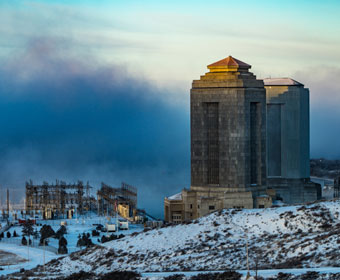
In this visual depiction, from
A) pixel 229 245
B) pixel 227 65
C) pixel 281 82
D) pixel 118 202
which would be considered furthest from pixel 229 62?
pixel 229 245

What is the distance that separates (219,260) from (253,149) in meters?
58.4

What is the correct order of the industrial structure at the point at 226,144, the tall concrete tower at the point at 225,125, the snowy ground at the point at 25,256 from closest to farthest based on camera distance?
the snowy ground at the point at 25,256
the industrial structure at the point at 226,144
the tall concrete tower at the point at 225,125

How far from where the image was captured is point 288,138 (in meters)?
164

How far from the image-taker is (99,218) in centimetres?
15650

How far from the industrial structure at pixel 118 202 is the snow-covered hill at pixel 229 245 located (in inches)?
2047

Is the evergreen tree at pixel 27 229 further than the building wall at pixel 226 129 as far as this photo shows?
No

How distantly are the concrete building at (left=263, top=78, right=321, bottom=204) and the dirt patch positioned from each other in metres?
55.8

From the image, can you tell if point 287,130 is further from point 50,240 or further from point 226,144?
point 50,240

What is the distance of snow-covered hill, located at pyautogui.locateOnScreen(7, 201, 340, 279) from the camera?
8694cm

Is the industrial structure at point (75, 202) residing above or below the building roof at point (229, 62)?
below

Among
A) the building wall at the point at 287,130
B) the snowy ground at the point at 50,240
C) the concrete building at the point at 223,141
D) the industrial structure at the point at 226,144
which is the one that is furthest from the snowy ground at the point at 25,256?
the building wall at the point at 287,130

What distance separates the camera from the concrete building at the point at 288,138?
162 m

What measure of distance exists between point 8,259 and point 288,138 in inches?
2500

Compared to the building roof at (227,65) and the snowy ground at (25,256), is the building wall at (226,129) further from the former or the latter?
the snowy ground at (25,256)
